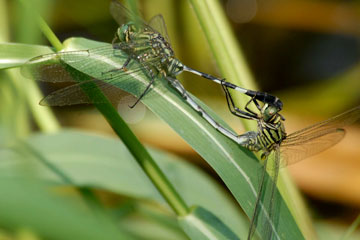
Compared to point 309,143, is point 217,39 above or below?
above

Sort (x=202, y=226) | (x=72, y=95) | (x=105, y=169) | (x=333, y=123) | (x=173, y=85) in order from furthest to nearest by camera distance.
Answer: (x=105, y=169) → (x=333, y=123) → (x=173, y=85) → (x=72, y=95) → (x=202, y=226)

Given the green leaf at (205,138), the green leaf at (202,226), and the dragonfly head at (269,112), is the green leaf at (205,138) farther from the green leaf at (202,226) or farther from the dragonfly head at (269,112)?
the dragonfly head at (269,112)

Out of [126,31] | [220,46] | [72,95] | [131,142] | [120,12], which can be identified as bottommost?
[131,142]

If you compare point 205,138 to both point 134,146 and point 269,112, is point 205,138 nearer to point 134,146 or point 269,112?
point 134,146

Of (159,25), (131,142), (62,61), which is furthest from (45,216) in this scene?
(159,25)

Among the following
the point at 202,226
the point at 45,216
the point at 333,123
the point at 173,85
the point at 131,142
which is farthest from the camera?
the point at 333,123

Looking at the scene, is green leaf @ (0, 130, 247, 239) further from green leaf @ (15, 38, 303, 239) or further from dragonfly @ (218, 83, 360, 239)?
green leaf @ (15, 38, 303, 239)
